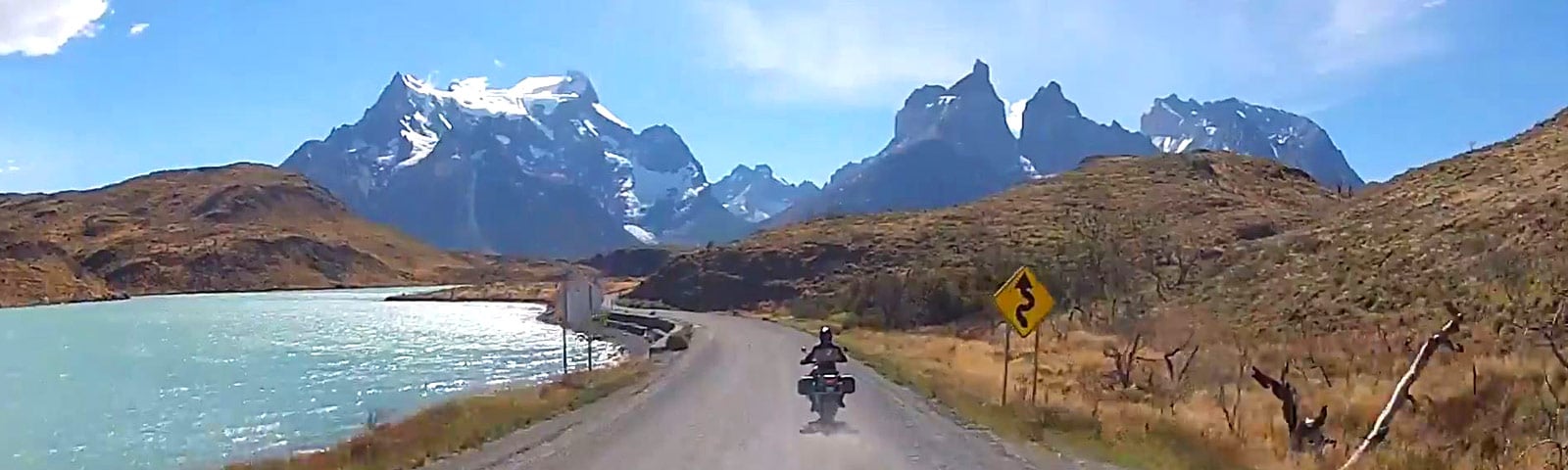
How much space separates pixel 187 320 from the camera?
94.5 m

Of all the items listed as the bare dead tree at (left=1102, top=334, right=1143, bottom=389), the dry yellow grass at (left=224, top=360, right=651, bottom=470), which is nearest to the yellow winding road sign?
the dry yellow grass at (left=224, top=360, right=651, bottom=470)

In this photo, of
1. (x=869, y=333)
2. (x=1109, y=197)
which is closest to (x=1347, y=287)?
(x=869, y=333)

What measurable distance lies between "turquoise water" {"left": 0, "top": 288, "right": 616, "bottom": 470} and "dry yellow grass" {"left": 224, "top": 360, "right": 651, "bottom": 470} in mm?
4837

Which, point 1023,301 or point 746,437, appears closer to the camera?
point 746,437

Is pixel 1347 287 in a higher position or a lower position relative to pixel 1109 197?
lower

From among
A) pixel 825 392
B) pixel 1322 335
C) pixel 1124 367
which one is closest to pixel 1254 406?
pixel 825 392

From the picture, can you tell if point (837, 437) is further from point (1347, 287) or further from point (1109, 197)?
point (1109, 197)

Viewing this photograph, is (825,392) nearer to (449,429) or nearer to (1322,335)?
(449,429)

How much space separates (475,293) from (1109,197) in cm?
7513

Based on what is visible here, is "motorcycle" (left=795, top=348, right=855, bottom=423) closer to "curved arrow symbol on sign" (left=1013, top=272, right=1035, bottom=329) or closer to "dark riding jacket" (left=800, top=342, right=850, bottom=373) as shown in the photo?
"dark riding jacket" (left=800, top=342, right=850, bottom=373)

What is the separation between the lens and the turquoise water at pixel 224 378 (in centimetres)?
3253

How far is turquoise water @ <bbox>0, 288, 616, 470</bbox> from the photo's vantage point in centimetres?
3253

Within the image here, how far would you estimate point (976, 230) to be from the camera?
4058 inches

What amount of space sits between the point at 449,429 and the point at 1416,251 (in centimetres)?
3415
